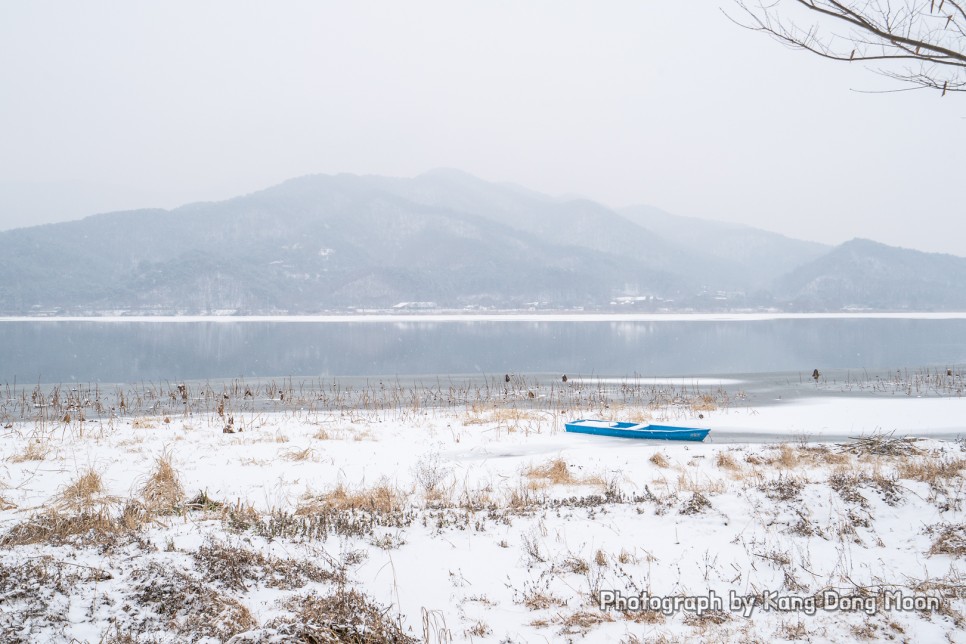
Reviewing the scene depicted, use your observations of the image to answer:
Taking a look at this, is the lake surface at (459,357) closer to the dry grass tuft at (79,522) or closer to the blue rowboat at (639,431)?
the blue rowboat at (639,431)

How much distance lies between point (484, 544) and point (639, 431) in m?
8.02

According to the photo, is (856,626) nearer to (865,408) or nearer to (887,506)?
(887,506)

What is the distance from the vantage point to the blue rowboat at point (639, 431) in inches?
544

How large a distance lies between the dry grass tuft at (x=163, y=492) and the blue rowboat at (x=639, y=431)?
27.7 ft

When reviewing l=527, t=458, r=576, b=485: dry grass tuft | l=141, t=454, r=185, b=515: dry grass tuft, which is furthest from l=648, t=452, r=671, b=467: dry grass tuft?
l=141, t=454, r=185, b=515: dry grass tuft

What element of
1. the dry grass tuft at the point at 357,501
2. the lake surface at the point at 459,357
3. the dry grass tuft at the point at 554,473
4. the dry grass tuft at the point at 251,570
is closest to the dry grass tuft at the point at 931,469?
the dry grass tuft at the point at 554,473

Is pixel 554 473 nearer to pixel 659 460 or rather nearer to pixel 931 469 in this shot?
pixel 659 460

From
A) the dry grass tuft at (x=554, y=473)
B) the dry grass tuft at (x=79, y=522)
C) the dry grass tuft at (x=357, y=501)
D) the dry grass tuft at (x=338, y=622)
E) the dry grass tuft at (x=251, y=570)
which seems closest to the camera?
the dry grass tuft at (x=338, y=622)

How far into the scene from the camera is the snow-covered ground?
4852 mm

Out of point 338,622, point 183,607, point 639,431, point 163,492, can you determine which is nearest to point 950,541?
point 338,622

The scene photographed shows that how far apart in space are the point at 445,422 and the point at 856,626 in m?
12.2

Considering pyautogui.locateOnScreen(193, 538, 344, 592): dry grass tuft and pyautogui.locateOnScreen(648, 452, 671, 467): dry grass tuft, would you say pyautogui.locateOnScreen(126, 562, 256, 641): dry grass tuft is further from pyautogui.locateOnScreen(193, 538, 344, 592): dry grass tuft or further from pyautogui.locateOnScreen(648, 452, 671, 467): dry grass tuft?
pyautogui.locateOnScreen(648, 452, 671, 467): dry grass tuft

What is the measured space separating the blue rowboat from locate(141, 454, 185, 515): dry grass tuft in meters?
8.45

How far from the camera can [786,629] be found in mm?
4797
